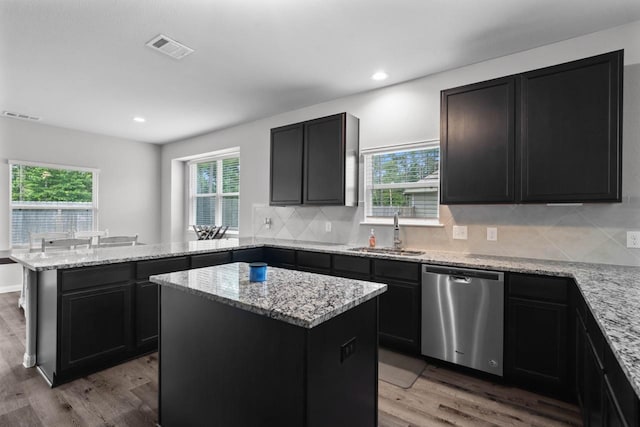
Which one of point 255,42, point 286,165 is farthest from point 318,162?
point 255,42

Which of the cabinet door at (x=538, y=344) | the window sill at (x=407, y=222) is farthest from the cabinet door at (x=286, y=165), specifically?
the cabinet door at (x=538, y=344)

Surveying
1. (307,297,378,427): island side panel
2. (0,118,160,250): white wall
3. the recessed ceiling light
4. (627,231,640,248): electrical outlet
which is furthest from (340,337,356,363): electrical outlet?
(0,118,160,250): white wall

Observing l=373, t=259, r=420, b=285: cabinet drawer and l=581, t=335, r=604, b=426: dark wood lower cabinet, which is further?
l=373, t=259, r=420, b=285: cabinet drawer

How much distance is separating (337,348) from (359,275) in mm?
1742

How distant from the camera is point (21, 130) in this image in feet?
16.4

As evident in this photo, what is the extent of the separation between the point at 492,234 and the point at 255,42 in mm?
2632

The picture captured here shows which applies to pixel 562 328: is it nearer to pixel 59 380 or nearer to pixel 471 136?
pixel 471 136

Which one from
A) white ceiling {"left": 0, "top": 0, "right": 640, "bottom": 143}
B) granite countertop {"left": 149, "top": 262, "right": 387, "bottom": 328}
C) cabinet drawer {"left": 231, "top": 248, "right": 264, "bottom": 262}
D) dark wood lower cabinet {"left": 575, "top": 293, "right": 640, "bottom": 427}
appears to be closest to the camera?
dark wood lower cabinet {"left": 575, "top": 293, "right": 640, "bottom": 427}

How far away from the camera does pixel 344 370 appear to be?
4.68 feet

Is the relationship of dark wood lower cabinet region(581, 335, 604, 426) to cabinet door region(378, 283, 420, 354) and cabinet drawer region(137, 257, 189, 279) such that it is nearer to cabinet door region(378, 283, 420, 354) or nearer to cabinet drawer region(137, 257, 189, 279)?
cabinet door region(378, 283, 420, 354)

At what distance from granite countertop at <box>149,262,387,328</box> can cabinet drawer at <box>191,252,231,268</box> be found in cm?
118

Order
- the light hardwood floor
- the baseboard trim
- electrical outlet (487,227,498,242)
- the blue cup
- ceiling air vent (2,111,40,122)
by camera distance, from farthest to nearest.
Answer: the baseboard trim
ceiling air vent (2,111,40,122)
electrical outlet (487,227,498,242)
the light hardwood floor
the blue cup

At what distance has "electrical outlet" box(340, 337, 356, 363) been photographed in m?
1.40

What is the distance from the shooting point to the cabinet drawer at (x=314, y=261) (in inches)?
132
